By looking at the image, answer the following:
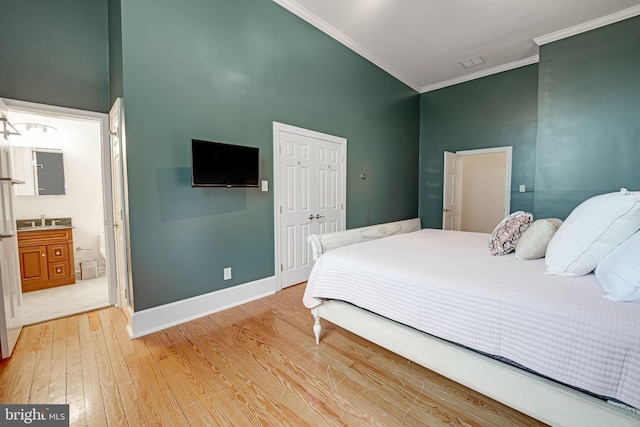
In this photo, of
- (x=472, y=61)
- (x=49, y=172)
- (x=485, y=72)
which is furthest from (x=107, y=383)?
(x=485, y=72)

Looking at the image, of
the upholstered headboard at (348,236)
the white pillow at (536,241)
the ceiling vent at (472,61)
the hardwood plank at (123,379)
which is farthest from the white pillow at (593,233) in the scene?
the ceiling vent at (472,61)

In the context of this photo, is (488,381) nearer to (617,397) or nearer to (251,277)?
(617,397)

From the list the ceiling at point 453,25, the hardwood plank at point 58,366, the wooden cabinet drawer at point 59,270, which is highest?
the ceiling at point 453,25

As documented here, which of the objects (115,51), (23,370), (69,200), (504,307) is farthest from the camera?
(69,200)

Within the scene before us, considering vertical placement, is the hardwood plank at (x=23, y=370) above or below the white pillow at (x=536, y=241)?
below

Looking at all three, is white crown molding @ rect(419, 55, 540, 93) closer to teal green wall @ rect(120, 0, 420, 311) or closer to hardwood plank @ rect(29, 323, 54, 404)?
teal green wall @ rect(120, 0, 420, 311)

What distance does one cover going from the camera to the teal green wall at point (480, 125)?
14.8 feet

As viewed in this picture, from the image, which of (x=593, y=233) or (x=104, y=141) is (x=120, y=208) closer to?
(x=104, y=141)

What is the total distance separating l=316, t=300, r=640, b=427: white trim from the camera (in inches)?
42.3

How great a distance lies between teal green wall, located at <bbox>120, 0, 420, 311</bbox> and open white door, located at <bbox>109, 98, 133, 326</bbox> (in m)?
0.16

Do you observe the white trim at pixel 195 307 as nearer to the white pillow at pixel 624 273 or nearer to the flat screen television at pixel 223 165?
the flat screen television at pixel 223 165

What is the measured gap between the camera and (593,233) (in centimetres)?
140

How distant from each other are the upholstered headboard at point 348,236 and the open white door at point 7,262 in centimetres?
230

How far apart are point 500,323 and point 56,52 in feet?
13.2
